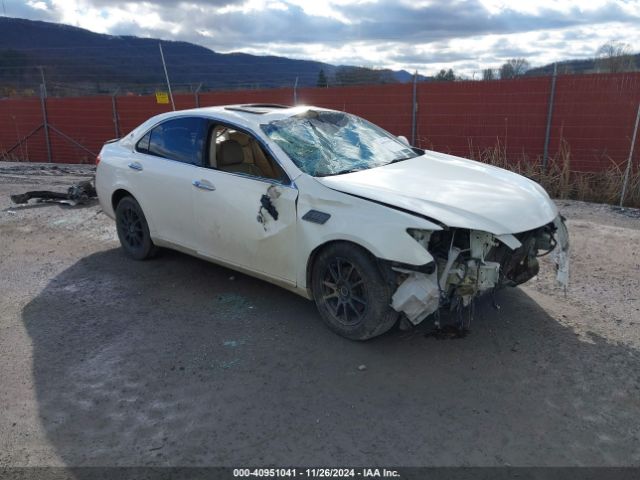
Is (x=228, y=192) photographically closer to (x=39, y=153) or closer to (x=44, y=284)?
(x=44, y=284)

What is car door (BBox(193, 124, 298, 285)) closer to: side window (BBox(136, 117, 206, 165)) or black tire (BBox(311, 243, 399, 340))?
side window (BBox(136, 117, 206, 165))

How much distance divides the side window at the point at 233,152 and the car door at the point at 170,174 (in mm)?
122

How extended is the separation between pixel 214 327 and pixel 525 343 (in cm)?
242

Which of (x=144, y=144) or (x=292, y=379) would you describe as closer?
(x=292, y=379)

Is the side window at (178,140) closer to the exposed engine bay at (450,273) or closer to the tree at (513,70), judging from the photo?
the exposed engine bay at (450,273)

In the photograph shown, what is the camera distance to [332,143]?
15.4 feet

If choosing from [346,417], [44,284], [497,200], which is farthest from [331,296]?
[44,284]

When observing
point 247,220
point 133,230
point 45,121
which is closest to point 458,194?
point 247,220

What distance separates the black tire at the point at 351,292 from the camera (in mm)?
3707

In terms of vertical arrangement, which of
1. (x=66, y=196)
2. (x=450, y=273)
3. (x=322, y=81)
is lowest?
(x=66, y=196)

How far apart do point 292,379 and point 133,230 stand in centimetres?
317

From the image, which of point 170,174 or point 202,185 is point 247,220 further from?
point 170,174

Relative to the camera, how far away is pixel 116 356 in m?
3.96

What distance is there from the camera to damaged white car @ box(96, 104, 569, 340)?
3.61 metres
